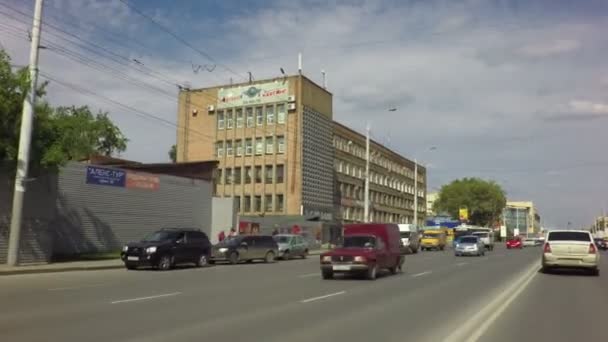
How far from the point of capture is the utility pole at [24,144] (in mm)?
23359

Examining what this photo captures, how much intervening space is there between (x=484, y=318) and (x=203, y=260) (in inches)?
775

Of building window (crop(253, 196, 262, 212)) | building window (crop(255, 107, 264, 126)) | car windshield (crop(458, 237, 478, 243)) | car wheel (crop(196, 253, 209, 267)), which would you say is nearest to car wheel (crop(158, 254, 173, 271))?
car wheel (crop(196, 253, 209, 267))

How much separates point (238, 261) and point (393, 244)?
11751 mm

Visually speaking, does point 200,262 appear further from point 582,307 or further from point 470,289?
point 582,307

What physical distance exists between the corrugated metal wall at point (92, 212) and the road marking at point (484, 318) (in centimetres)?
1881

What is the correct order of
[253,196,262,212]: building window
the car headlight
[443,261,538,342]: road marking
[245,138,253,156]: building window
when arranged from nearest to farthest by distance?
[443,261,538,342]: road marking < the car headlight < [253,196,262,212]: building window < [245,138,253,156]: building window

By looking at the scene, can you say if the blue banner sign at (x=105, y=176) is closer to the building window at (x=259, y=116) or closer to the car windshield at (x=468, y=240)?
the car windshield at (x=468, y=240)

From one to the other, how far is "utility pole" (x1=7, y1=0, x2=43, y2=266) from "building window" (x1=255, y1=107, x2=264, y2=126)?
43.5 metres

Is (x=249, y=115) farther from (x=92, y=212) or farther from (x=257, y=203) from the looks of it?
(x=92, y=212)

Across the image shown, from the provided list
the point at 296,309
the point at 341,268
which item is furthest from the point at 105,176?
the point at 296,309

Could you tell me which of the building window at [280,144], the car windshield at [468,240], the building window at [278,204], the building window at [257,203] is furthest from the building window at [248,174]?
the car windshield at [468,240]

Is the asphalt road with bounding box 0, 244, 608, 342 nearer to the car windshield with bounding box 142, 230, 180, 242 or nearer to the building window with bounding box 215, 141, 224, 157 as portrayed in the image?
the car windshield with bounding box 142, 230, 180, 242

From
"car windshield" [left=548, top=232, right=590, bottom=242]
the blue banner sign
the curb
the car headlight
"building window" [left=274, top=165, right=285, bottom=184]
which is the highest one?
"building window" [left=274, top=165, right=285, bottom=184]

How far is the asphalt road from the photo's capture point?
9.93m
